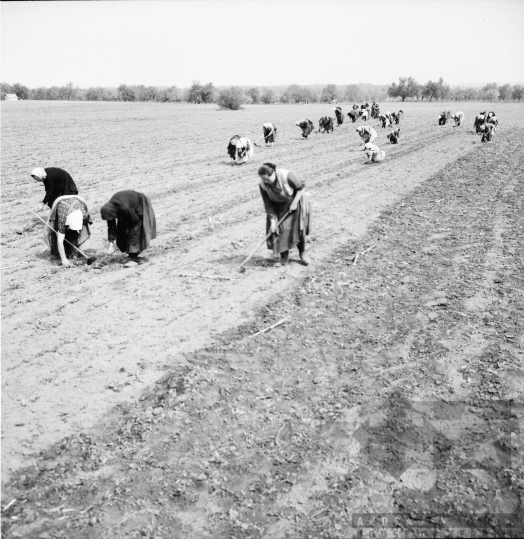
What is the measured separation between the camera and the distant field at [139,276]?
4090 mm

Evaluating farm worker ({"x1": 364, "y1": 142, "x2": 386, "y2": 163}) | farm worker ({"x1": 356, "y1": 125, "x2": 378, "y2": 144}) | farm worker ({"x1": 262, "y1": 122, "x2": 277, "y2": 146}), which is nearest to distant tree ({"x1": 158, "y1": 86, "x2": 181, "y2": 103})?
farm worker ({"x1": 262, "y1": 122, "x2": 277, "y2": 146})

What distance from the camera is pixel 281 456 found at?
3375 mm

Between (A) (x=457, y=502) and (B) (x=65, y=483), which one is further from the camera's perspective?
(B) (x=65, y=483)

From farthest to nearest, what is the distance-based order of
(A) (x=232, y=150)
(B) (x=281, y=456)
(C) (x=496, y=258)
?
(A) (x=232, y=150)
(C) (x=496, y=258)
(B) (x=281, y=456)

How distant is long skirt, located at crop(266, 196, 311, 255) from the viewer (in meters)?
6.13

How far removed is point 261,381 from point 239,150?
10.8m

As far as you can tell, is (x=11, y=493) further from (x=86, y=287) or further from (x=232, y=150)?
(x=232, y=150)

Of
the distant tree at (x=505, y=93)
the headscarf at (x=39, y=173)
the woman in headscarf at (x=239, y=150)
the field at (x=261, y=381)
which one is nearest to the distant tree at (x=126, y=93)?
the woman in headscarf at (x=239, y=150)

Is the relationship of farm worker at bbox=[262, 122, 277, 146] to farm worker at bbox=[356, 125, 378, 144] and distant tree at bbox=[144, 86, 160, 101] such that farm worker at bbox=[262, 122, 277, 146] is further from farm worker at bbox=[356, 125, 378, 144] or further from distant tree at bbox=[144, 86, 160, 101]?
distant tree at bbox=[144, 86, 160, 101]

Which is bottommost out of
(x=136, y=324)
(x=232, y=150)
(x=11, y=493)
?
(x=11, y=493)

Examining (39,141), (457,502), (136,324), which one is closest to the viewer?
(457,502)

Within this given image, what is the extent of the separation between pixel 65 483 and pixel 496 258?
614 cm

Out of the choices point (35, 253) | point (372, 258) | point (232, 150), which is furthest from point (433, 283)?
point (232, 150)

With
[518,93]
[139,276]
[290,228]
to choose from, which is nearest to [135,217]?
[139,276]
